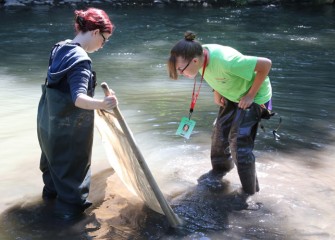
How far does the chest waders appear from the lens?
9.77 feet

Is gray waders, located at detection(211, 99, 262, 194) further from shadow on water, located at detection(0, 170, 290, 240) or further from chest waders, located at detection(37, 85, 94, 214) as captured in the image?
chest waders, located at detection(37, 85, 94, 214)

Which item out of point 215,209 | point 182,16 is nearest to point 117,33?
point 182,16

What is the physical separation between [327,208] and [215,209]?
816mm

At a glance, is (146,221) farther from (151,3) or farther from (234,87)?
(151,3)

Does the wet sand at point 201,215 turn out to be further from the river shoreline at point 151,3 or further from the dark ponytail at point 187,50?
the river shoreline at point 151,3

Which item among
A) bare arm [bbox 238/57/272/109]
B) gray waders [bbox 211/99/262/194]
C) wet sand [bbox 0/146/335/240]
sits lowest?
wet sand [bbox 0/146/335/240]

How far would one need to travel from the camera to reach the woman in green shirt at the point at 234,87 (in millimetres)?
3074

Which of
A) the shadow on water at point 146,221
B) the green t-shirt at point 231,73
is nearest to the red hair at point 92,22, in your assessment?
the green t-shirt at point 231,73

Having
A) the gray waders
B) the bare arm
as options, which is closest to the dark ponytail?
the bare arm

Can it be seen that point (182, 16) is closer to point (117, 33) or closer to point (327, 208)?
point (117, 33)

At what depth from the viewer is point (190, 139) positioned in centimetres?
489

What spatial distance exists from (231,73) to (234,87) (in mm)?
195

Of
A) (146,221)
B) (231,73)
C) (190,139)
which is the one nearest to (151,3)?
(190,139)

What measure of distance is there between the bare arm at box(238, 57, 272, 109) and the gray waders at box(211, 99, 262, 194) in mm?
102
